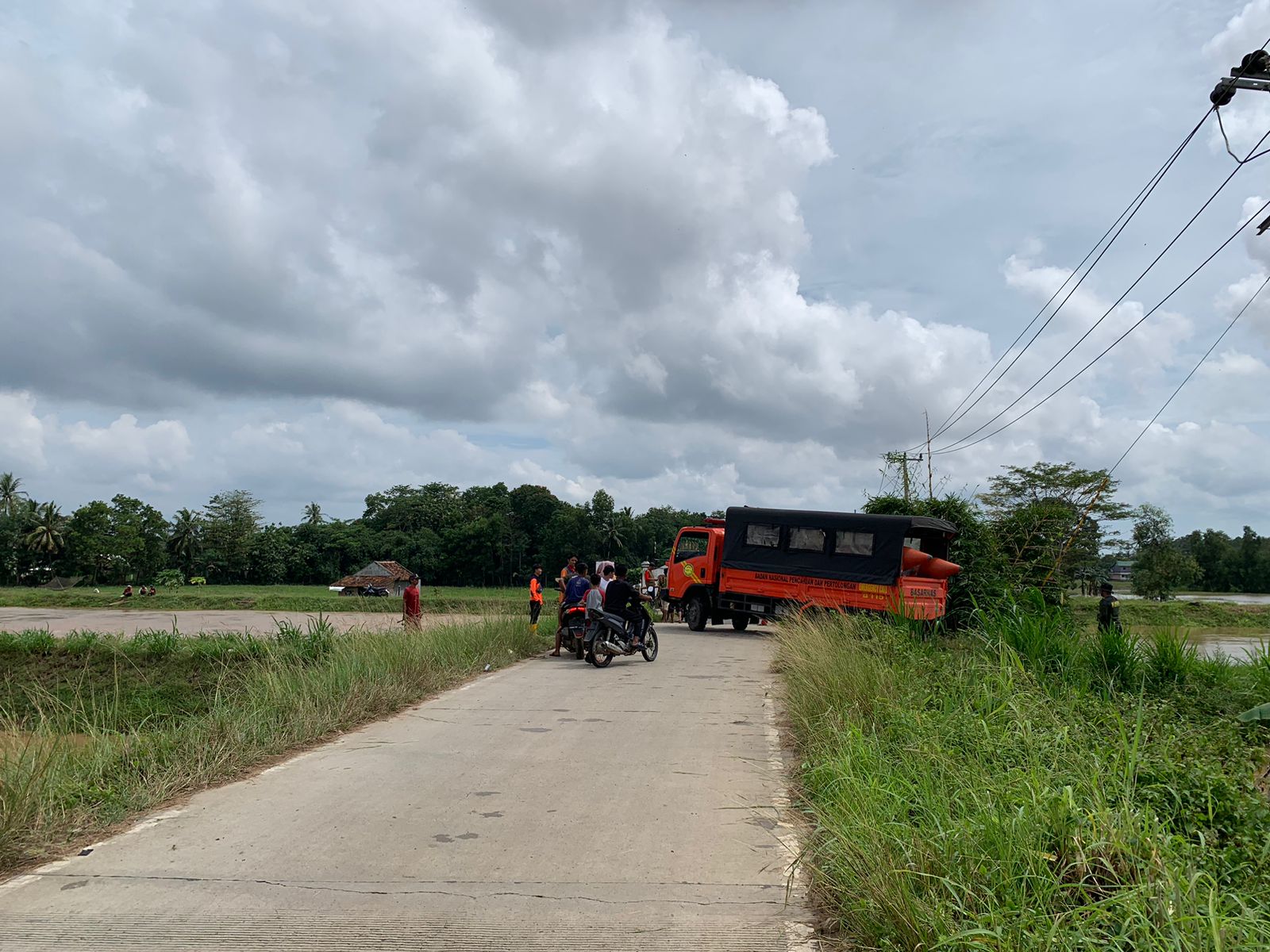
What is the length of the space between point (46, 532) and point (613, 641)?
9683 cm

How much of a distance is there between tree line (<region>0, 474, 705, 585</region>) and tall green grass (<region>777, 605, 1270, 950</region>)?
293 ft

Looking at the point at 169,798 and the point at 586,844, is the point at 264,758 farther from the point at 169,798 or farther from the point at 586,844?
the point at 586,844

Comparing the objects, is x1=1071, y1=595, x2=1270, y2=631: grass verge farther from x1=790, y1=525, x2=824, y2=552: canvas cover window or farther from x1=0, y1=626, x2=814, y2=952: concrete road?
x1=0, y1=626, x2=814, y2=952: concrete road

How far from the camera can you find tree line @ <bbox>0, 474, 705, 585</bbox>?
9131 cm

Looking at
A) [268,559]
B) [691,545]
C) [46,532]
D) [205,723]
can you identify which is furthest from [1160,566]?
[46,532]

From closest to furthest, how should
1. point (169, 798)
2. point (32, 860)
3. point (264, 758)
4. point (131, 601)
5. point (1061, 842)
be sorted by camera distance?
point (1061, 842)
point (32, 860)
point (169, 798)
point (264, 758)
point (131, 601)

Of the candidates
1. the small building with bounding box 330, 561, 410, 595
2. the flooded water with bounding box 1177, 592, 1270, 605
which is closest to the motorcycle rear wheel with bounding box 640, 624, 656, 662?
the flooded water with bounding box 1177, 592, 1270, 605

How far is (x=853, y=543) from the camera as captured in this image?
19.8 m

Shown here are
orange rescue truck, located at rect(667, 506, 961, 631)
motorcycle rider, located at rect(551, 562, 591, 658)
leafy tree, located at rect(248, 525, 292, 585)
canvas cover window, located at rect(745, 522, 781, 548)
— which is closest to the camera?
motorcycle rider, located at rect(551, 562, 591, 658)

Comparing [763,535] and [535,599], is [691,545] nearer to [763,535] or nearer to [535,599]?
[763,535]

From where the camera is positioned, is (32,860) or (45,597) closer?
(32,860)

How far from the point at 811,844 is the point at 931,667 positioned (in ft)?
13.4

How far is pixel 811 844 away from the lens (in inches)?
191

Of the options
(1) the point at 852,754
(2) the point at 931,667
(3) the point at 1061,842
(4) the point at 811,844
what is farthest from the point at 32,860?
(2) the point at 931,667
